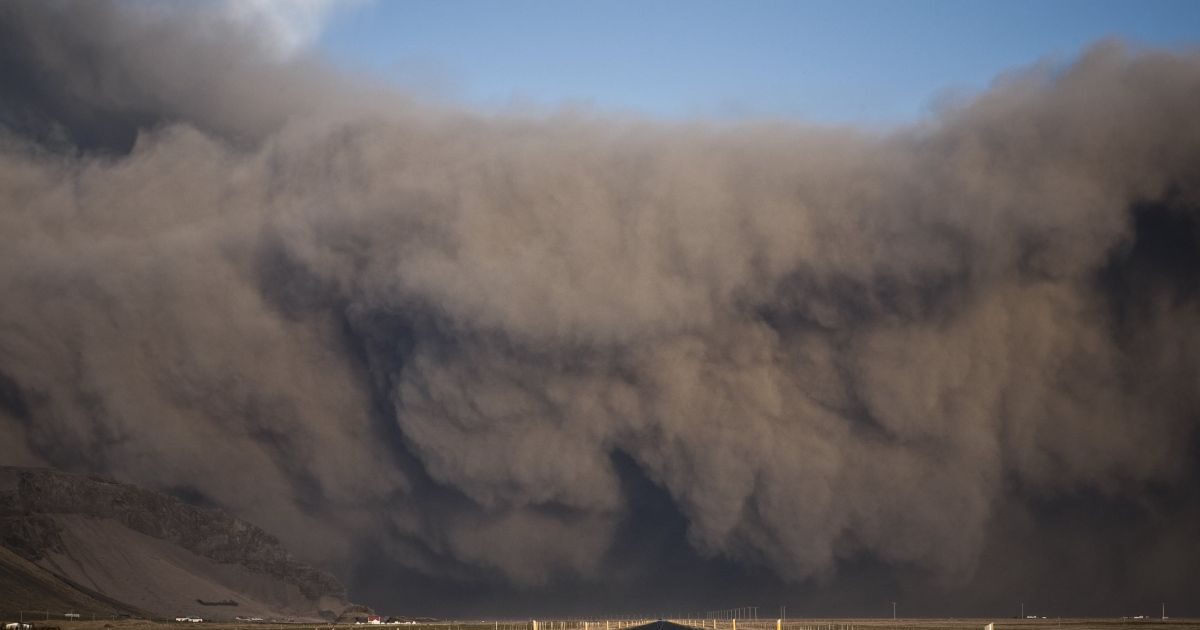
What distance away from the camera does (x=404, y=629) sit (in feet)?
562

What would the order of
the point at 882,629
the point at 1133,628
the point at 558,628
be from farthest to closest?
1. the point at 558,628
2. the point at 882,629
3. the point at 1133,628

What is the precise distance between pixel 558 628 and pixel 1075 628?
6165 cm

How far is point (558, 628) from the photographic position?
182375 mm

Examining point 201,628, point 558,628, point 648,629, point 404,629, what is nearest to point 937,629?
point 648,629

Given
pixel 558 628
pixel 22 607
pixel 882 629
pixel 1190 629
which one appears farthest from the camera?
pixel 22 607

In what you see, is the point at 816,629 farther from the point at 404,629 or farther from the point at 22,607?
the point at 22,607

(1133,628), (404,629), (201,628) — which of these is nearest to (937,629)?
(1133,628)

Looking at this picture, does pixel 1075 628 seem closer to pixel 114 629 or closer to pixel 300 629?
pixel 300 629

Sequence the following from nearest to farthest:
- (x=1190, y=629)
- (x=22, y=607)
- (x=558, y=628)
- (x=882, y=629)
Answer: (x=1190, y=629)
(x=882, y=629)
(x=558, y=628)
(x=22, y=607)

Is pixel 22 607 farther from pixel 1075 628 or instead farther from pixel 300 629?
pixel 1075 628

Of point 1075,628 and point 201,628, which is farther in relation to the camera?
point 201,628

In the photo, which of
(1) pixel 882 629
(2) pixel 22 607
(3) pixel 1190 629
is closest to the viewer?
(3) pixel 1190 629

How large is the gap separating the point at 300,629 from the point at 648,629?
1886 inches

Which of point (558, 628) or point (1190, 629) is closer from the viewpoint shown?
point (1190, 629)
